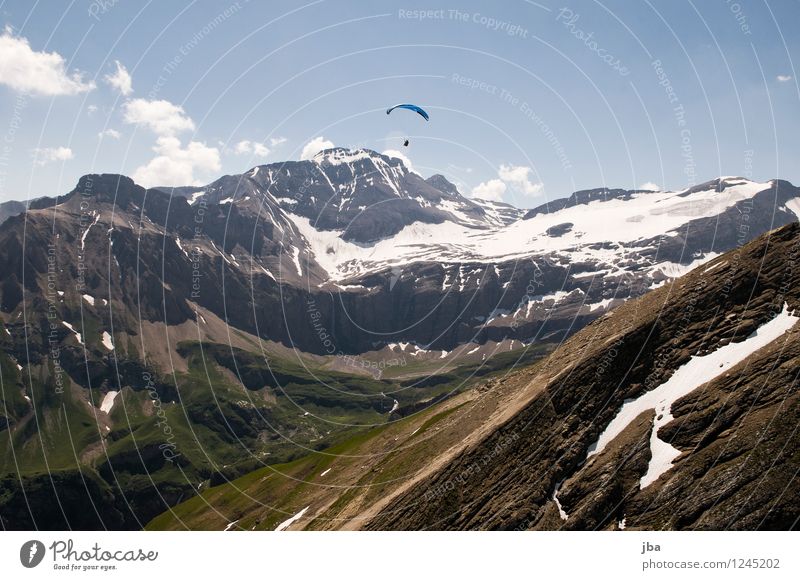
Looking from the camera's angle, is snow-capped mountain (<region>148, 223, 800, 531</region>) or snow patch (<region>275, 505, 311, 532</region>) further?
snow patch (<region>275, 505, 311, 532</region>)

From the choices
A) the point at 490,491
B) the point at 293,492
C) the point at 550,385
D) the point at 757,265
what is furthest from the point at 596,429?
the point at 293,492

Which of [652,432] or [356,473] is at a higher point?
[652,432]

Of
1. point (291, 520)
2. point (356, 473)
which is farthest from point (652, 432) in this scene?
point (291, 520)

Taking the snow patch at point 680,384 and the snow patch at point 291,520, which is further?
the snow patch at point 291,520

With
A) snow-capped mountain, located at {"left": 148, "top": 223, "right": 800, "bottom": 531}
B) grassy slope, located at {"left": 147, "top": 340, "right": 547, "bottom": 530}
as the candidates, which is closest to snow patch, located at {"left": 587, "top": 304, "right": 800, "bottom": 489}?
snow-capped mountain, located at {"left": 148, "top": 223, "right": 800, "bottom": 531}

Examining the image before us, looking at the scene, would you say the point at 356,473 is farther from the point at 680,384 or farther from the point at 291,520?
the point at 680,384

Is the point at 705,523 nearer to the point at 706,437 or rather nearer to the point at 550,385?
the point at 706,437

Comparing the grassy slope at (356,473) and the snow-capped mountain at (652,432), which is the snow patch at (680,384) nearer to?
the snow-capped mountain at (652,432)

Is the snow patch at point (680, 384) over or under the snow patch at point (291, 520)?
over

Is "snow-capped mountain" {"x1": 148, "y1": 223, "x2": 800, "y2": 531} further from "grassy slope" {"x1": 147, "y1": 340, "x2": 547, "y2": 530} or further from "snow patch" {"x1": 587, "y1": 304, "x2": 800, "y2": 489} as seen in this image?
"grassy slope" {"x1": 147, "y1": 340, "x2": 547, "y2": 530}

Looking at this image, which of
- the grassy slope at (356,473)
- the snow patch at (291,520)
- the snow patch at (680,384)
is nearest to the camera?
the snow patch at (680,384)

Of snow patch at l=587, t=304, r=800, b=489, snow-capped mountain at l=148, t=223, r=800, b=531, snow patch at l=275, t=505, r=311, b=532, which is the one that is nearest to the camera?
snow-capped mountain at l=148, t=223, r=800, b=531

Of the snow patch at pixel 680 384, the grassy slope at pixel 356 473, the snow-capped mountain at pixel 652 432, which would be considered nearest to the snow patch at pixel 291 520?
the grassy slope at pixel 356 473
